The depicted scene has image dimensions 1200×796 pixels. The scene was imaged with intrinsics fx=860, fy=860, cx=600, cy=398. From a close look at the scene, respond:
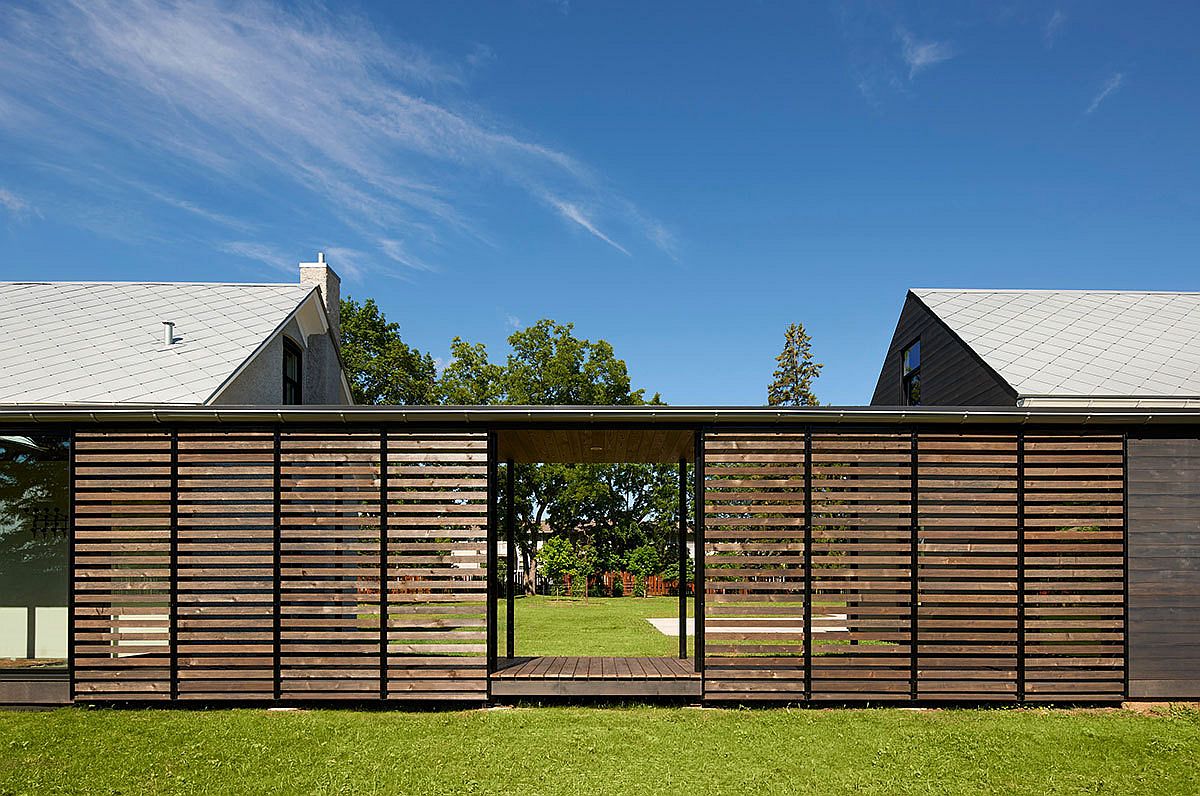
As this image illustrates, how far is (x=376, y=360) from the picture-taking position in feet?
128

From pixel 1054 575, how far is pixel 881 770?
3.31 metres

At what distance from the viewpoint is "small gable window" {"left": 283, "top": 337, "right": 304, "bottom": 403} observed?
1645 centimetres

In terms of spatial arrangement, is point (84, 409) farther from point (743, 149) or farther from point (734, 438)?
point (743, 149)

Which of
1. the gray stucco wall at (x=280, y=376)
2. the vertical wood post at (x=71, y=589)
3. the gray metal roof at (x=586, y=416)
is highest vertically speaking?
the gray stucco wall at (x=280, y=376)

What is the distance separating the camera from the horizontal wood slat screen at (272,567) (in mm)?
8398

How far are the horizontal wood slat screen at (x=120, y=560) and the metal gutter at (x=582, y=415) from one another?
341 millimetres

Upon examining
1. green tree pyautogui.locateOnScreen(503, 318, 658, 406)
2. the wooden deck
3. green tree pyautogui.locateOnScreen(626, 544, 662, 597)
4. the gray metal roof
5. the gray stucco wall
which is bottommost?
green tree pyautogui.locateOnScreen(626, 544, 662, 597)

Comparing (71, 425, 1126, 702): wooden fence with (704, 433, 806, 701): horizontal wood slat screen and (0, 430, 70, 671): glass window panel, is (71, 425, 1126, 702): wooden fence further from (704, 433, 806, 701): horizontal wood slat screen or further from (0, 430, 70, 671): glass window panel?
(0, 430, 70, 671): glass window panel

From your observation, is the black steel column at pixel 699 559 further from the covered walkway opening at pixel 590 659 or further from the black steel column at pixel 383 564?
the black steel column at pixel 383 564

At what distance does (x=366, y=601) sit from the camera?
840 cm

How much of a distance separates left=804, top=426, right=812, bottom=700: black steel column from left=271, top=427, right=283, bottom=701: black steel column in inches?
202

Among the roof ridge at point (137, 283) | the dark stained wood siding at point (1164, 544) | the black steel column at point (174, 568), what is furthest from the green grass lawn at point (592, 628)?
the roof ridge at point (137, 283)

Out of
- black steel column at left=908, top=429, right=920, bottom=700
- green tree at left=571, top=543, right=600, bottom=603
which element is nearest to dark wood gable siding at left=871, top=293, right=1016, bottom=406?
black steel column at left=908, top=429, right=920, bottom=700

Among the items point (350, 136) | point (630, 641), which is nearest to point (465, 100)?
point (350, 136)
